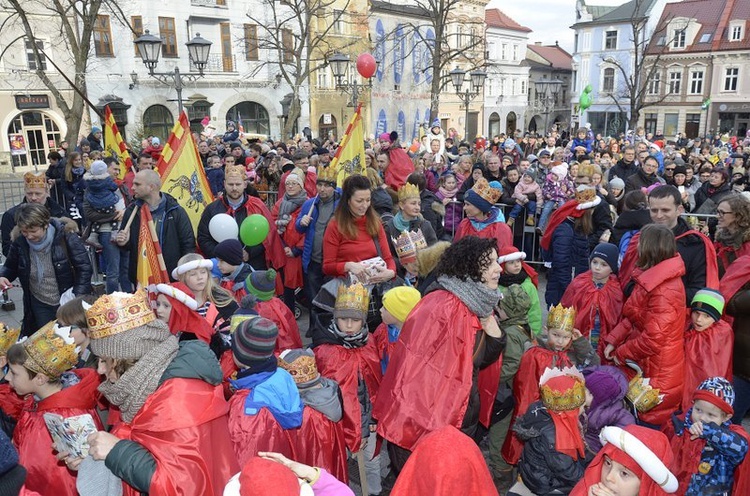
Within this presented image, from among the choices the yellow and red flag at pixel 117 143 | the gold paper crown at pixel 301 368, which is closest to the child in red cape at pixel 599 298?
the gold paper crown at pixel 301 368

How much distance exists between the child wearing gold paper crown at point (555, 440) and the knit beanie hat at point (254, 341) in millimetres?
1494

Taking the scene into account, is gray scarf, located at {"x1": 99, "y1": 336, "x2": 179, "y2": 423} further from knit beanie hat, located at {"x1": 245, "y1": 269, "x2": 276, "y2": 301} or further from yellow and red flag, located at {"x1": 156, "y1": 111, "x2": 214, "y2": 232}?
yellow and red flag, located at {"x1": 156, "y1": 111, "x2": 214, "y2": 232}

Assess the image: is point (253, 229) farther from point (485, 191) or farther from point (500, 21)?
point (500, 21)

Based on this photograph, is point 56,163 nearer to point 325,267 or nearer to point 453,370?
point 325,267

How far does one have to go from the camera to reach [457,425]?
2959 mm

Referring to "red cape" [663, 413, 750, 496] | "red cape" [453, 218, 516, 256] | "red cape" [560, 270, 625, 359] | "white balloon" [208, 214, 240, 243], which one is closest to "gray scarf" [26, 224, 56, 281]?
"white balloon" [208, 214, 240, 243]

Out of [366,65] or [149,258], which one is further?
[366,65]

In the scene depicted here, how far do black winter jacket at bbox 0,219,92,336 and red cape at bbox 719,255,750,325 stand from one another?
5.21 m

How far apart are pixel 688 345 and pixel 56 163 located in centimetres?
1240

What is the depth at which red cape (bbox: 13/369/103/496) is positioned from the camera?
279 centimetres

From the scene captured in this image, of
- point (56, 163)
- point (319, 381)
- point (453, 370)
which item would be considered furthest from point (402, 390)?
point (56, 163)

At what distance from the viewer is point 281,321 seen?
4.36m

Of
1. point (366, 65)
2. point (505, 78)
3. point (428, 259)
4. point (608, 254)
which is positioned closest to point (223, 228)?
point (428, 259)

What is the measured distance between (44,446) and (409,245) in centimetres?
332
